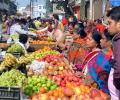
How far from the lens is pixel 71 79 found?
7387 millimetres

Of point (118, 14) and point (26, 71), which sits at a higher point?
point (118, 14)

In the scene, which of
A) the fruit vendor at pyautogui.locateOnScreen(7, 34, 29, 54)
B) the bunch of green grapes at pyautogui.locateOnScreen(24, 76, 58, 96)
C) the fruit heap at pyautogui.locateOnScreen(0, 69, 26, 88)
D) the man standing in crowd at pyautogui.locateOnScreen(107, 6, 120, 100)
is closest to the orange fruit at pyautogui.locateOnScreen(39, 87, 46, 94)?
the bunch of green grapes at pyautogui.locateOnScreen(24, 76, 58, 96)

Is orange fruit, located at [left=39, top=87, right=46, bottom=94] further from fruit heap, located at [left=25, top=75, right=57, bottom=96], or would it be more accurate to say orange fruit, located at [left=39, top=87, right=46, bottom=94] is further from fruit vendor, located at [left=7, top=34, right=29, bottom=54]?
fruit vendor, located at [left=7, top=34, right=29, bottom=54]

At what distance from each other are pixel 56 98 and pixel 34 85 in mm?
1214

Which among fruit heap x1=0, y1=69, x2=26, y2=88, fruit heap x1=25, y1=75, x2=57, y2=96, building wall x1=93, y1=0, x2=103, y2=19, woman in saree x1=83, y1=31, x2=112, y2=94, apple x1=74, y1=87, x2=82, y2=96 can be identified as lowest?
fruit heap x1=25, y1=75, x2=57, y2=96

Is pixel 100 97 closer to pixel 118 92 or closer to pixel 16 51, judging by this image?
pixel 118 92

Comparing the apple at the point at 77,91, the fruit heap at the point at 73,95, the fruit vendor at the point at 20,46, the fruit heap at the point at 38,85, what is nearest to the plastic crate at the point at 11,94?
the fruit heap at the point at 73,95

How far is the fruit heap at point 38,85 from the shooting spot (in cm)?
668

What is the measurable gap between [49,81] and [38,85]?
0.22 m

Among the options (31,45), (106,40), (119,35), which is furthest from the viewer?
(31,45)

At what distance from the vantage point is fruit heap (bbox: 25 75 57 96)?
668 cm

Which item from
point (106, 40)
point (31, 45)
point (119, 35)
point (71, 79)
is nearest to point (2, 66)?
point (71, 79)

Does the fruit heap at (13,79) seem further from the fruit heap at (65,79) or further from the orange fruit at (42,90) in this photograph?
the fruit heap at (65,79)

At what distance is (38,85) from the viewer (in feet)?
22.7
